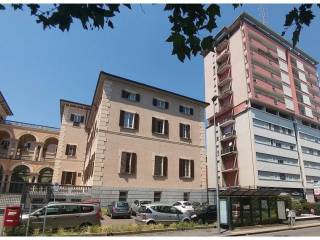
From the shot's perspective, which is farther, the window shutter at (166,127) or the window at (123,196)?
the window shutter at (166,127)

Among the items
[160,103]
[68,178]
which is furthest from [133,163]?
[68,178]

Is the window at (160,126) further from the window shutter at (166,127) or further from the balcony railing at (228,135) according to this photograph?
the balcony railing at (228,135)

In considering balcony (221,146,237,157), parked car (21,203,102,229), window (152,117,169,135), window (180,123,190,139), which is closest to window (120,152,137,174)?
window (152,117,169,135)

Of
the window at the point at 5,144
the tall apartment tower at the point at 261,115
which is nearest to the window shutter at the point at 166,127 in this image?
the tall apartment tower at the point at 261,115

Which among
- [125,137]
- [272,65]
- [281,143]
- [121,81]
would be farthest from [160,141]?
[272,65]

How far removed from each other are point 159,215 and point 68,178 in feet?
77.8

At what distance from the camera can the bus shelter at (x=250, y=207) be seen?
20.0 meters

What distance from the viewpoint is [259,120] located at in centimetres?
5122

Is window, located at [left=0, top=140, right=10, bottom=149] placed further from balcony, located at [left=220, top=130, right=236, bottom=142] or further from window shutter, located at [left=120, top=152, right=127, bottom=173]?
balcony, located at [left=220, top=130, right=236, bottom=142]

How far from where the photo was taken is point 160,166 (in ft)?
95.8

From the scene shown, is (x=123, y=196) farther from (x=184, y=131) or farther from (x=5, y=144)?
(x=5, y=144)

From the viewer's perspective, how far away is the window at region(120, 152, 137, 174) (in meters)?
26.9

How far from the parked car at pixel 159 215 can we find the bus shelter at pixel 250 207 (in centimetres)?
323

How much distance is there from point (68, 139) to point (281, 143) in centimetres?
3958
